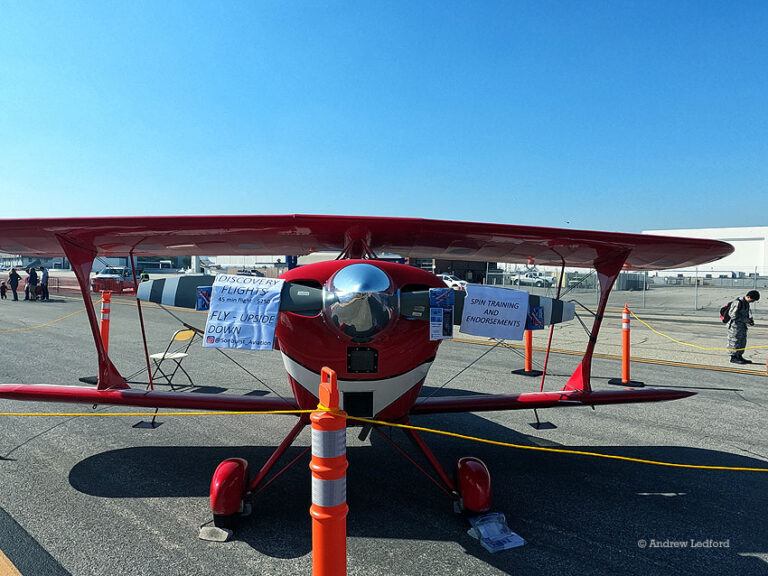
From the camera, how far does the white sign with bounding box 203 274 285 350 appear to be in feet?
9.82

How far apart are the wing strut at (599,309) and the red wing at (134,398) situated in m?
2.64

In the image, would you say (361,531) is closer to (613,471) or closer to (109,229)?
(613,471)

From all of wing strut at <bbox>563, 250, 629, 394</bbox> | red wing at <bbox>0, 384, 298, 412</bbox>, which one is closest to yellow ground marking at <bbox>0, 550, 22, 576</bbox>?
red wing at <bbox>0, 384, 298, 412</bbox>

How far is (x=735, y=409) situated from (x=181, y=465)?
6.72 meters

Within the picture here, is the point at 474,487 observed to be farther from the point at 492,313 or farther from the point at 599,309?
the point at 599,309

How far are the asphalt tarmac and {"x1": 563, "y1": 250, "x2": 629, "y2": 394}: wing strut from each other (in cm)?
75

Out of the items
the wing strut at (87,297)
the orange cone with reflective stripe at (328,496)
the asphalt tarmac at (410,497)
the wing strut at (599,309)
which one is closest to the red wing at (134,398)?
the wing strut at (87,297)

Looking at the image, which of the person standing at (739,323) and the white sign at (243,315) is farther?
the person standing at (739,323)

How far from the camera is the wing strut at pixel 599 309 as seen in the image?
4.44m

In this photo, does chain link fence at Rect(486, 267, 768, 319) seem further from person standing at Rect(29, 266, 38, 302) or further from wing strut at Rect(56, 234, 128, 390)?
person standing at Rect(29, 266, 38, 302)

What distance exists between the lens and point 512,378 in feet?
26.4

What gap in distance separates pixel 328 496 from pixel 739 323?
11104mm

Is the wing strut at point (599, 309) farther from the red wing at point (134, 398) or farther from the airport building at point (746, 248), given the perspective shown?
the airport building at point (746, 248)

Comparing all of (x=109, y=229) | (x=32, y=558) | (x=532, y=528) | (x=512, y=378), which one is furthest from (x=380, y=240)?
(x=512, y=378)
